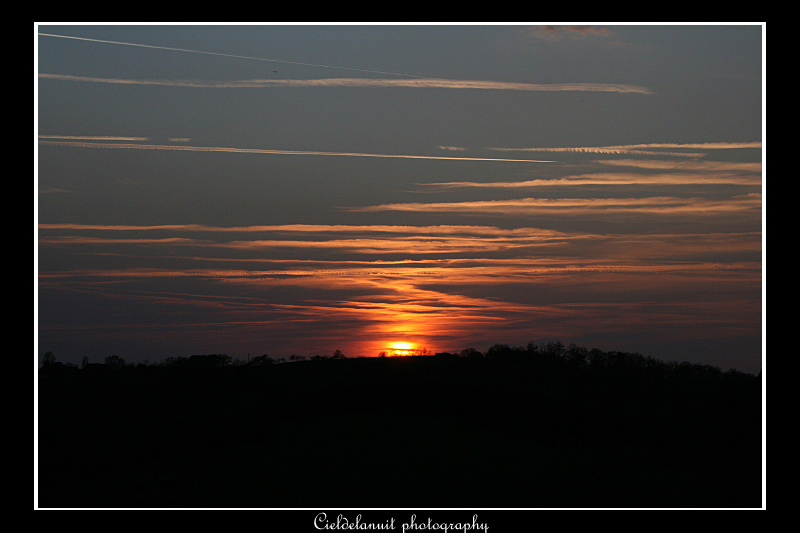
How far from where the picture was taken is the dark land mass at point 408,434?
19047 mm

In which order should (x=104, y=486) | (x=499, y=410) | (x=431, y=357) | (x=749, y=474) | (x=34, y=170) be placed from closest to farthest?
(x=34, y=170) < (x=104, y=486) < (x=749, y=474) < (x=499, y=410) < (x=431, y=357)

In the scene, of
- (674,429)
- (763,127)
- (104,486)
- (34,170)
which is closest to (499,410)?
(674,429)

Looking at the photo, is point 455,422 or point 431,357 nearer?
point 455,422

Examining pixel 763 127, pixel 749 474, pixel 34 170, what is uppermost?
pixel 763 127

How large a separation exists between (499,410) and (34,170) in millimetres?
22721

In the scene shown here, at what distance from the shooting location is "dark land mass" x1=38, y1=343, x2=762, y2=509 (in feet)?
62.5

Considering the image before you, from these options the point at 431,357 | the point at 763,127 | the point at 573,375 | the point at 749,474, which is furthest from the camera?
the point at 431,357

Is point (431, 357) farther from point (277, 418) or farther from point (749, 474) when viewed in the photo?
point (749, 474)

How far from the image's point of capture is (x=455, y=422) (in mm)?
28000

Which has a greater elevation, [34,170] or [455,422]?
[34,170]

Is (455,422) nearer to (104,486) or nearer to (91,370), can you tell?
(104,486)

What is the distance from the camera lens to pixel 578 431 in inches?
1152

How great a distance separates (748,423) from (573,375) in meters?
10.1

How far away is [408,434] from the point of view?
25.0 m
